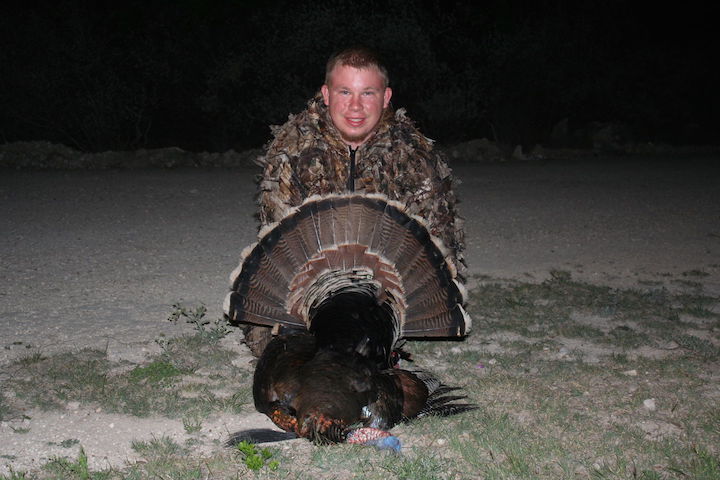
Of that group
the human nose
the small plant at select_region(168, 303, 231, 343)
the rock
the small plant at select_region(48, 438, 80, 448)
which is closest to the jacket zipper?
the human nose

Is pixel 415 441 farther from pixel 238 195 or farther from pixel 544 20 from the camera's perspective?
pixel 544 20

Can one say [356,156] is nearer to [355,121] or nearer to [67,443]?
[355,121]

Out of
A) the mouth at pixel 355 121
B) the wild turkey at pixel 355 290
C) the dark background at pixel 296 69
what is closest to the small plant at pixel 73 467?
the wild turkey at pixel 355 290

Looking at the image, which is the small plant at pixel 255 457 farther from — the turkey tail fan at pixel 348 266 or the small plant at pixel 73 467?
the turkey tail fan at pixel 348 266

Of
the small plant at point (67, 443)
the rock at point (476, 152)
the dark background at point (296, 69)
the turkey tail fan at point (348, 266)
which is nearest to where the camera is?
the small plant at point (67, 443)

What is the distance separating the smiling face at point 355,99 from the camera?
4.64 m

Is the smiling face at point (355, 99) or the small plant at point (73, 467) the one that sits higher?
the smiling face at point (355, 99)

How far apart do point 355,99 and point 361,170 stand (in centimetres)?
45

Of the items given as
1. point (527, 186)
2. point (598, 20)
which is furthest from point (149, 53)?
point (598, 20)

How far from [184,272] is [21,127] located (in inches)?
480

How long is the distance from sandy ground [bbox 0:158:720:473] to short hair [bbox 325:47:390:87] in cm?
200

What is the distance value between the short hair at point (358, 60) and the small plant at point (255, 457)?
2453 mm

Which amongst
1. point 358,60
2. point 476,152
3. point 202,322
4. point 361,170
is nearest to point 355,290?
point 361,170

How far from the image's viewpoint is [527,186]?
12.5m
